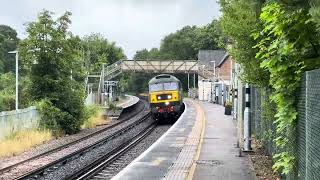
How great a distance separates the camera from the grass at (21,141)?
Result: 22.0m

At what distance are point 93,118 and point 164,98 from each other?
533 cm

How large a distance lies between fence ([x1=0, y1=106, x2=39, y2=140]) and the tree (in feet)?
6.23

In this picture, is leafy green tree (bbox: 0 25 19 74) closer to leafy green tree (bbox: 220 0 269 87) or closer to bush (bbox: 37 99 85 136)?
bush (bbox: 37 99 85 136)

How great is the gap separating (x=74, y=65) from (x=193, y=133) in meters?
11.0

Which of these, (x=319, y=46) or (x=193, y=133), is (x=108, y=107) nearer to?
(x=193, y=133)

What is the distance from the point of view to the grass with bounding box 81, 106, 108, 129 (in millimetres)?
36856

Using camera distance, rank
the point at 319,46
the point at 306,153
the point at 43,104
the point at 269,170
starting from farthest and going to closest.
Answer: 1. the point at 43,104
2. the point at 269,170
3. the point at 319,46
4. the point at 306,153

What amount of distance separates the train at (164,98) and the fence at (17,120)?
497 inches

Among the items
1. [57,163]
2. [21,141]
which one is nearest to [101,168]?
[57,163]

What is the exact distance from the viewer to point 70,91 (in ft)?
107

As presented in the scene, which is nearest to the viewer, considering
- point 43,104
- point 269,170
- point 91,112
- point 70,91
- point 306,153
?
point 306,153

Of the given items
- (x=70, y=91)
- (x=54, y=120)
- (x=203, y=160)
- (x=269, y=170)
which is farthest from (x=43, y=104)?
(x=269, y=170)

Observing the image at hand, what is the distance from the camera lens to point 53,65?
3161 centimetres

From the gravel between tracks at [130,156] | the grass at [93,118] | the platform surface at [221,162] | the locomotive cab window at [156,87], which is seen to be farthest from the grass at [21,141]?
the locomotive cab window at [156,87]
